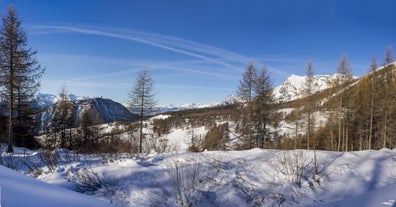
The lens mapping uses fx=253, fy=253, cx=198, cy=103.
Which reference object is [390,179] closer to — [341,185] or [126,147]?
[341,185]

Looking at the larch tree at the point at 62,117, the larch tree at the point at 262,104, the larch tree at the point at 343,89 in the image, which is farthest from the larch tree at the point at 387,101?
the larch tree at the point at 62,117

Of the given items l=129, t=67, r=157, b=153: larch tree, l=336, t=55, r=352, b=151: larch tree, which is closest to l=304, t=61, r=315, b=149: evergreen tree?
l=336, t=55, r=352, b=151: larch tree

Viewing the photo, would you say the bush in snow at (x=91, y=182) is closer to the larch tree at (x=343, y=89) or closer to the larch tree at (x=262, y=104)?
the larch tree at (x=262, y=104)

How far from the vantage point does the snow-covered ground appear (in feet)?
17.2

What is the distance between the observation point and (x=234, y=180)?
252 inches

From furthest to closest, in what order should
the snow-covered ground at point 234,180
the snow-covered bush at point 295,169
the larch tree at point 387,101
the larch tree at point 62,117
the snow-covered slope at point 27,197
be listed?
the larch tree at point 62,117 < the larch tree at point 387,101 < the snow-covered bush at point 295,169 < the snow-covered ground at point 234,180 < the snow-covered slope at point 27,197

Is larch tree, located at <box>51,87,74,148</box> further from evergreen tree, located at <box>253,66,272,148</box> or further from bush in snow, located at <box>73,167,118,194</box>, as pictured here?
bush in snow, located at <box>73,167,118,194</box>

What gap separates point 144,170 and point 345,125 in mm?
27065

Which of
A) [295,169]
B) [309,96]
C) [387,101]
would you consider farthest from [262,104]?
[295,169]

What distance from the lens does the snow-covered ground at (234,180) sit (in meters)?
5.23

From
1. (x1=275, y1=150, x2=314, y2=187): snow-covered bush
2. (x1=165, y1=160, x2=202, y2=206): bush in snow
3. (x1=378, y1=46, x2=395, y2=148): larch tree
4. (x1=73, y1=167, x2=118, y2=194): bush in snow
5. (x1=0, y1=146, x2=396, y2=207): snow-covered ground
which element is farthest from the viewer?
(x1=378, y1=46, x2=395, y2=148): larch tree

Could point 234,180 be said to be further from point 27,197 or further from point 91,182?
point 27,197

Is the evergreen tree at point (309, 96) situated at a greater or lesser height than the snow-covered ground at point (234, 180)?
greater

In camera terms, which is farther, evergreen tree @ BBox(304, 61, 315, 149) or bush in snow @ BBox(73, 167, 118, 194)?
evergreen tree @ BBox(304, 61, 315, 149)
